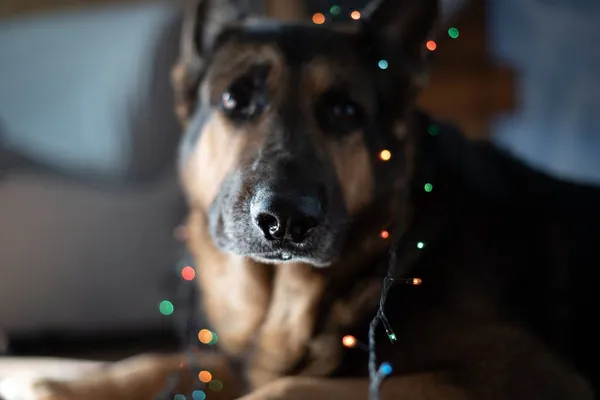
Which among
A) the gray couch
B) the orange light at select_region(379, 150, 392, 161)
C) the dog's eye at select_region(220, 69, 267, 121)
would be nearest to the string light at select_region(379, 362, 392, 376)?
the orange light at select_region(379, 150, 392, 161)

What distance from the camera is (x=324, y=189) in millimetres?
997

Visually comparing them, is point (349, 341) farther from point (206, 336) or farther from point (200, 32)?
point (200, 32)

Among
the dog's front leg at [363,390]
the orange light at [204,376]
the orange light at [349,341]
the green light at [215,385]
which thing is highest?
the orange light at [349,341]

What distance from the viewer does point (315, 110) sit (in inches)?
44.0

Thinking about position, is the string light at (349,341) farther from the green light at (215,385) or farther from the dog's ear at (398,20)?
the dog's ear at (398,20)

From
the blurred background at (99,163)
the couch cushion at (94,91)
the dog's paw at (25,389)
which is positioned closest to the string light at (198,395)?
the dog's paw at (25,389)

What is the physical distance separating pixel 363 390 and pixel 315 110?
0.50 meters

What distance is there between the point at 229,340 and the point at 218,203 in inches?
12.5

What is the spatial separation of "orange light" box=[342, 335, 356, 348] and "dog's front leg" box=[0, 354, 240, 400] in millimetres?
301

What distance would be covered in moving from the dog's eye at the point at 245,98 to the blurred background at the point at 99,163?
0.34 meters

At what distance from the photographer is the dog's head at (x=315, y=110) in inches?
40.4

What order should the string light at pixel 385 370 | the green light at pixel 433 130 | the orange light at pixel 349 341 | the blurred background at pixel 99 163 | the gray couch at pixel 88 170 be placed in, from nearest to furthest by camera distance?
the string light at pixel 385 370
the orange light at pixel 349 341
the green light at pixel 433 130
the blurred background at pixel 99 163
the gray couch at pixel 88 170

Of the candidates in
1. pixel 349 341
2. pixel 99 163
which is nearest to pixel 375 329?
pixel 349 341

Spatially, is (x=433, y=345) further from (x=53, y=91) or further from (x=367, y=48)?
(x=53, y=91)
